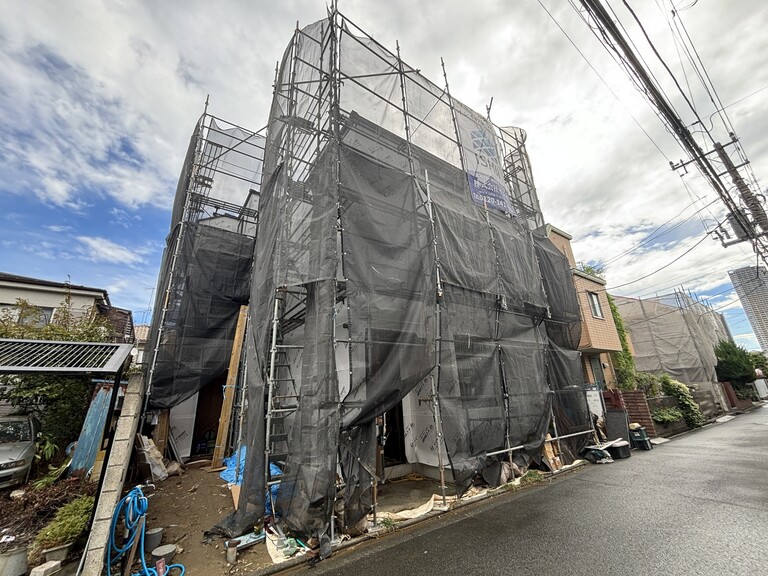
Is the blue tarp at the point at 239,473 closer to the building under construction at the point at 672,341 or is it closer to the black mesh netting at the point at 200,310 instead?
the black mesh netting at the point at 200,310

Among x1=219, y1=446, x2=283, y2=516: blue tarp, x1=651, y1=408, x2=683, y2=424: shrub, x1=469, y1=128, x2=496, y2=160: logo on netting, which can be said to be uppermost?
x1=469, y1=128, x2=496, y2=160: logo on netting

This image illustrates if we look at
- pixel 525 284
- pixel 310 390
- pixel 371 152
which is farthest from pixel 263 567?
pixel 525 284

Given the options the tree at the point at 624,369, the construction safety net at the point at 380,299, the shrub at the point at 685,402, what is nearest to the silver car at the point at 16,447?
the construction safety net at the point at 380,299

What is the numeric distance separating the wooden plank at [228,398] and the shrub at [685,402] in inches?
602

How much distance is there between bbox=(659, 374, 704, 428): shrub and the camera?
1136cm

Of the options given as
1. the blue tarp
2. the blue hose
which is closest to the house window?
the blue tarp

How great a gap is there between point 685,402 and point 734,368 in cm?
1100

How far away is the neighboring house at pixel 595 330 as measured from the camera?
1107 cm

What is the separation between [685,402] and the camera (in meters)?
11.5

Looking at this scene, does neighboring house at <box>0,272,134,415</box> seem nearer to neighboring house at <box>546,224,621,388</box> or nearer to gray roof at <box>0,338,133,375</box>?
gray roof at <box>0,338,133,375</box>

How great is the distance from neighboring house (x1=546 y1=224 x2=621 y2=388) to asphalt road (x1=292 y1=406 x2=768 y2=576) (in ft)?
18.5

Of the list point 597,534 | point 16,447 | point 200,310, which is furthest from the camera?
point 200,310

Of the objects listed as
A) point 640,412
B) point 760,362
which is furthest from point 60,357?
point 760,362

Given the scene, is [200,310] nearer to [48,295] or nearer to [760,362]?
[48,295]
